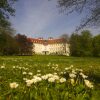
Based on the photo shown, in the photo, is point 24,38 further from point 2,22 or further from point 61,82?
point 61,82

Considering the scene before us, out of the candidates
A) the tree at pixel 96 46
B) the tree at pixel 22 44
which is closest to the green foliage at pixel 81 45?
the tree at pixel 96 46

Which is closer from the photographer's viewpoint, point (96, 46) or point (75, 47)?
point (96, 46)

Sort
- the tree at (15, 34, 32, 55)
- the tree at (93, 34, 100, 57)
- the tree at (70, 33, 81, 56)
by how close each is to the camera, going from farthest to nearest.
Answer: the tree at (15, 34, 32, 55) → the tree at (70, 33, 81, 56) → the tree at (93, 34, 100, 57)

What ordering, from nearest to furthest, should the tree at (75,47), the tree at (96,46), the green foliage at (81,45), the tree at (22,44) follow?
1. the tree at (96,46)
2. the green foliage at (81,45)
3. the tree at (75,47)
4. the tree at (22,44)

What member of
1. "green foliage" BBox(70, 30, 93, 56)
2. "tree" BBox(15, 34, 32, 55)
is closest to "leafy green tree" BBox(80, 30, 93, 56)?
"green foliage" BBox(70, 30, 93, 56)

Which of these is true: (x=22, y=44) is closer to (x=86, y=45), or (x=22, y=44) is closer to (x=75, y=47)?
(x=75, y=47)

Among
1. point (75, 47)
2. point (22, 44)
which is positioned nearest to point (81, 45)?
point (75, 47)

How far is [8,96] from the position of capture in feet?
16.5

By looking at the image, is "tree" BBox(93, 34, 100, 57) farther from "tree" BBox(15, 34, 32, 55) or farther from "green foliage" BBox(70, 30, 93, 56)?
"tree" BBox(15, 34, 32, 55)

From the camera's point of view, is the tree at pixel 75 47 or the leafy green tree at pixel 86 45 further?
the tree at pixel 75 47

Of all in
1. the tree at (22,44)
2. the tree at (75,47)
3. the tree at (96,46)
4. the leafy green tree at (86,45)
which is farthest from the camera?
the tree at (22,44)

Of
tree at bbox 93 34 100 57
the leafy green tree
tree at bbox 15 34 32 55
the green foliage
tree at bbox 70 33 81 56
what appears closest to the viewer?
tree at bbox 93 34 100 57

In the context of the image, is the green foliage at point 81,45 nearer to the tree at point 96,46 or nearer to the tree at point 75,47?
the tree at point 75,47

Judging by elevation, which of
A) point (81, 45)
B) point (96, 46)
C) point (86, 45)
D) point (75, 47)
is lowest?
point (96, 46)
